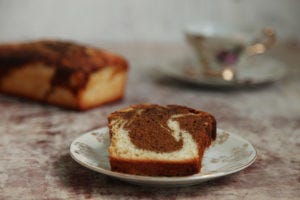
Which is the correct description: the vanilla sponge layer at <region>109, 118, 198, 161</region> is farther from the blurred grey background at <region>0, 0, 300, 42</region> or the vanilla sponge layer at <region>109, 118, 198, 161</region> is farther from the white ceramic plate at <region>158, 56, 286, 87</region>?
the blurred grey background at <region>0, 0, 300, 42</region>

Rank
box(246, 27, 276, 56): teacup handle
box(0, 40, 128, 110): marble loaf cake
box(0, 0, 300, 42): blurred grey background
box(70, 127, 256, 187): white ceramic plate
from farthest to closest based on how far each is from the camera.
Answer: box(0, 0, 300, 42): blurred grey background → box(246, 27, 276, 56): teacup handle → box(0, 40, 128, 110): marble loaf cake → box(70, 127, 256, 187): white ceramic plate

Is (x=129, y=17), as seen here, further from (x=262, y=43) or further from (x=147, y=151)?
(x=147, y=151)

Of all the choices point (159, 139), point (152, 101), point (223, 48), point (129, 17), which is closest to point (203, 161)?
point (159, 139)

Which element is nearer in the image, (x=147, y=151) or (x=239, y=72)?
(x=147, y=151)

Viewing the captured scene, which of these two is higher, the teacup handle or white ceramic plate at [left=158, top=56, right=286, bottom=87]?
the teacup handle

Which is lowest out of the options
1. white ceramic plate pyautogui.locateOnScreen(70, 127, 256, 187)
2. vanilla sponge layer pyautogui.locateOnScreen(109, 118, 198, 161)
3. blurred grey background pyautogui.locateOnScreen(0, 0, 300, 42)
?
blurred grey background pyautogui.locateOnScreen(0, 0, 300, 42)

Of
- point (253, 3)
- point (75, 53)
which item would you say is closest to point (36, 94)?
point (75, 53)

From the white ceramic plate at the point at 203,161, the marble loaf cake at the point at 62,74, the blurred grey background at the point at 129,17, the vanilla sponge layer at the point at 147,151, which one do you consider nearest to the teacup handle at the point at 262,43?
the marble loaf cake at the point at 62,74

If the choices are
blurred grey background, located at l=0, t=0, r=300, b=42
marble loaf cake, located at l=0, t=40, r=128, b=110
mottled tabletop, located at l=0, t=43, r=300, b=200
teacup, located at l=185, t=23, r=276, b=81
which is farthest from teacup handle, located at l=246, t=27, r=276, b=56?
blurred grey background, located at l=0, t=0, r=300, b=42
